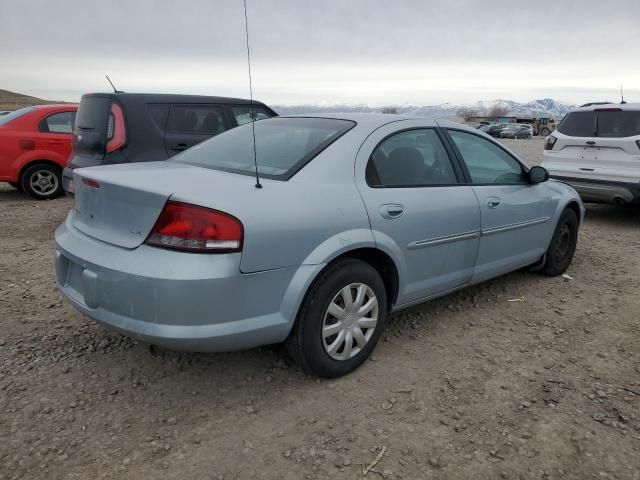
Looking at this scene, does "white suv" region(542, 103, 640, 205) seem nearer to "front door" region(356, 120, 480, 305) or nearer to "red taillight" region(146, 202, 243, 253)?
"front door" region(356, 120, 480, 305)

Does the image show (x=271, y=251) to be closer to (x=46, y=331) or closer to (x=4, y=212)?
(x=46, y=331)

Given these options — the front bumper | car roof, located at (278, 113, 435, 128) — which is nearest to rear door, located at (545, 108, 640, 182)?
car roof, located at (278, 113, 435, 128)

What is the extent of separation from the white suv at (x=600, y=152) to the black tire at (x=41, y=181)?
759 centimetres

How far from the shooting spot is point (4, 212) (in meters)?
7.35

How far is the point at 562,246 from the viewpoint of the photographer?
502cm

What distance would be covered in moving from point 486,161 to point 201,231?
2.56m

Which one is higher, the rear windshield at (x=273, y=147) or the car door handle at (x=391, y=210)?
the rear windshield at (x=273, y=147)

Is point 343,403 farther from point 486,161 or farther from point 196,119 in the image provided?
point 196,119

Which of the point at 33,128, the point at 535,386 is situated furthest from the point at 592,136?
the point at 33,128

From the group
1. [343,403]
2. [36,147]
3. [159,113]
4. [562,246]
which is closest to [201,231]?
[343,403]

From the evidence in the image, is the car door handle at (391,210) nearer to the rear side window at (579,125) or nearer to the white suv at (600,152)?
the white suv at (600,152)

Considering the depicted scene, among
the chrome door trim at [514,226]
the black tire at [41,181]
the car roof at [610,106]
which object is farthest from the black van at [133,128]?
the car roof at [610,106]

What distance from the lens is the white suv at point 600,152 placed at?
272 inches

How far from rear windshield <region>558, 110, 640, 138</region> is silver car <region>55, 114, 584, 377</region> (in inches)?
162
